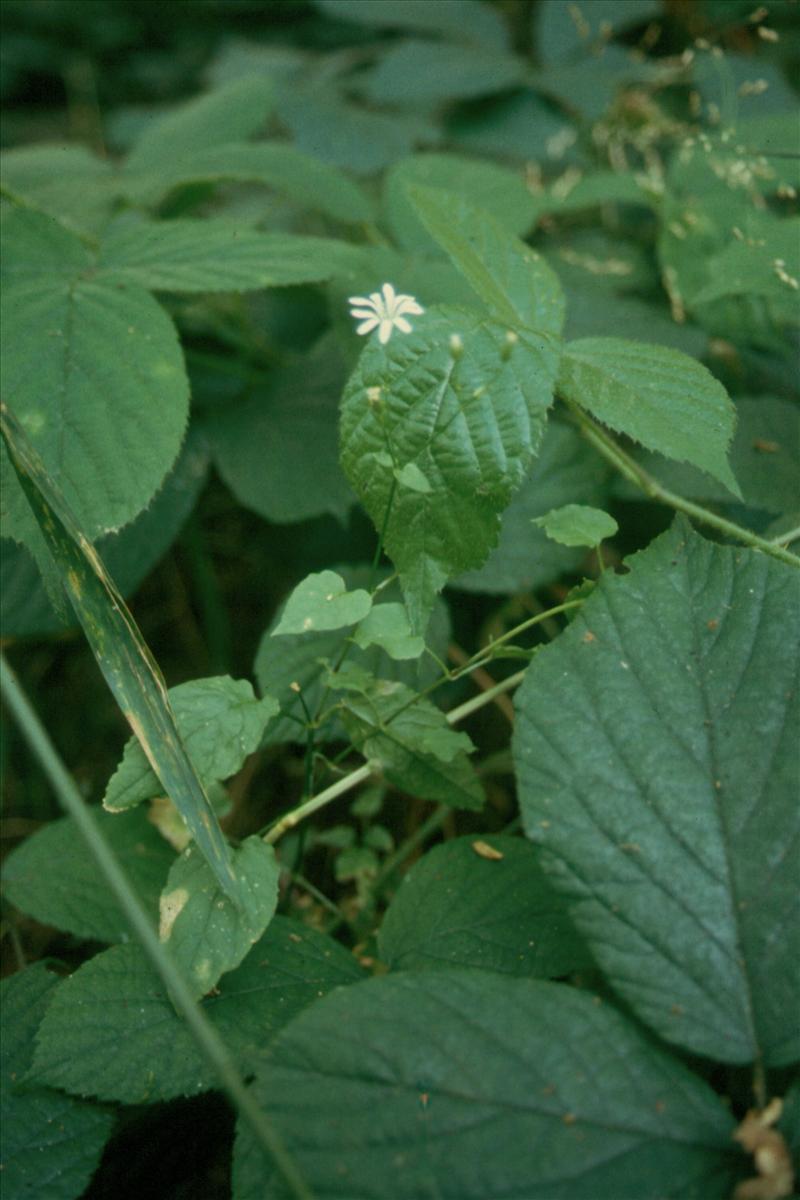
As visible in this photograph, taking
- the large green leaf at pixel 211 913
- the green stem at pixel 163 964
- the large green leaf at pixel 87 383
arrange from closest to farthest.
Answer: the green stem at pixel 163 964
the large green leaf at pixel 211 913
the large green leaf at pixel 87 383

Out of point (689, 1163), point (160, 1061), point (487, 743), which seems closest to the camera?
point (689, 1163)

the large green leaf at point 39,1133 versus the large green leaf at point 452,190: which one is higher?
the large green leaf at point 452,190

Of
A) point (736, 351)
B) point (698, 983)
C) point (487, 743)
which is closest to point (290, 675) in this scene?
point (487, 743)

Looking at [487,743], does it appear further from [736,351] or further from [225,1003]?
[736,351]

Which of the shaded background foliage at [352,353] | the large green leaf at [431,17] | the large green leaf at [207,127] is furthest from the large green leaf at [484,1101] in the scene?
the large green leaf at [431,17]

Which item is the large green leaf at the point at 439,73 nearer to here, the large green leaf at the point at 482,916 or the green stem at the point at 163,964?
the large green leaf at the point at 482,916

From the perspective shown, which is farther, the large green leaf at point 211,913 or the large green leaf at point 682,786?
the large green leaf at point 211,913
